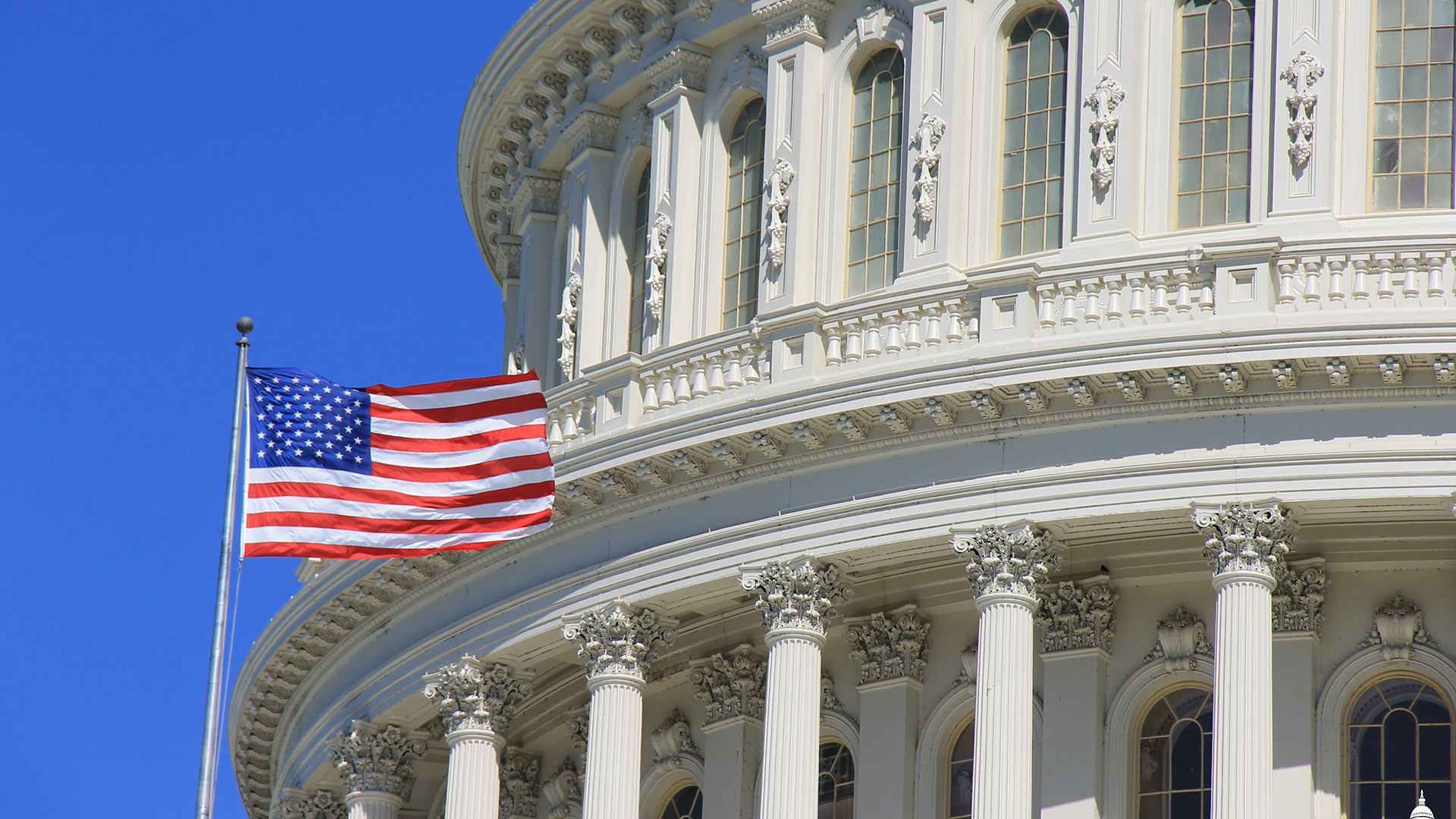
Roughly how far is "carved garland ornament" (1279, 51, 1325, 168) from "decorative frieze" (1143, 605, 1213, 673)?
18.9 ft

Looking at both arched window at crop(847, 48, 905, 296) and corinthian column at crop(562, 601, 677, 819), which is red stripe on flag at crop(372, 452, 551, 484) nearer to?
corinthian column at crop(562, 601, 677, 819)

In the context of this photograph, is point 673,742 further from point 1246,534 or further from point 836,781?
point 1246,534

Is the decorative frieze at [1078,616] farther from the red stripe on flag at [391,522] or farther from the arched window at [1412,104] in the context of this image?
the red stripe on flag at [391,522]

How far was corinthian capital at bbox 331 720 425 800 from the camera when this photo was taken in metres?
45.4

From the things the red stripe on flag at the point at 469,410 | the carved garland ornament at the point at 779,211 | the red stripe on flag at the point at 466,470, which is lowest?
the red stripe on flag at the point at 466,470

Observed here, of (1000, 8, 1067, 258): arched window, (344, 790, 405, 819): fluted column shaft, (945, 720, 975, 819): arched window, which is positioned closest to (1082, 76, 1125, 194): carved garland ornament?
(1000, 8, 1067, 258): arched window

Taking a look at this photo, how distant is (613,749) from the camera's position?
4056 centimetres

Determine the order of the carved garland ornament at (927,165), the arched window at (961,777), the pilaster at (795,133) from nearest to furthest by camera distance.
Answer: the arched window at (961,777), the carved garland ornament at (927,165), the pilaster at (795,133)

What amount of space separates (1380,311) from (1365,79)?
13.7 feet

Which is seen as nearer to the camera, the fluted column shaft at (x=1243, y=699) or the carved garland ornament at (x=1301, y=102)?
the fluted column shaft at (x=1243, y=699)

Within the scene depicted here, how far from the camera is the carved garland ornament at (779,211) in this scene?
138 ft

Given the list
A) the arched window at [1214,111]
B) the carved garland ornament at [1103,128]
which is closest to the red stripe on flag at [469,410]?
the carved garland ornament at [1103,128]

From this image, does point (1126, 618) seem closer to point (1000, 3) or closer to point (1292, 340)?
point (1292, 340)

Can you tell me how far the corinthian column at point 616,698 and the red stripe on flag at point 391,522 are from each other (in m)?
1.83
